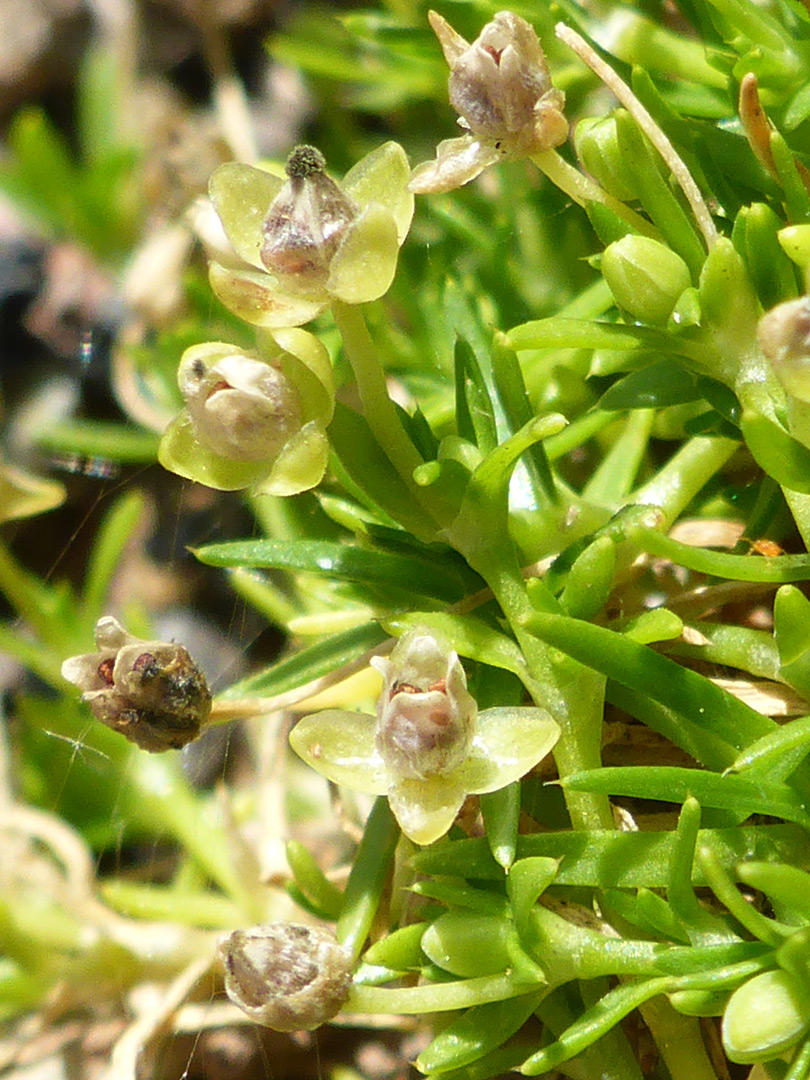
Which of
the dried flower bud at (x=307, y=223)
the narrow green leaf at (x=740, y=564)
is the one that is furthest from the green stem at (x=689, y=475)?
the dried flower bud at (x=307, y=223)

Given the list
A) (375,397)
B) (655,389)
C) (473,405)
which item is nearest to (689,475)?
(655,389)

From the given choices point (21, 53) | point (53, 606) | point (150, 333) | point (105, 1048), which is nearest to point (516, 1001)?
point (105, 1048)

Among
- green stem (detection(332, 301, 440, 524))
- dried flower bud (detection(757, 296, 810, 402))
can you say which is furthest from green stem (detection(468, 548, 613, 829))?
dried flower bud (detection(757, 296, 810, 402))

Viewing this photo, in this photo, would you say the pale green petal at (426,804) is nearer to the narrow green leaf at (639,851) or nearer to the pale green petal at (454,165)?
the narrow green leaf at (639,851)

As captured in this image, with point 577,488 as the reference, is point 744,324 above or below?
above

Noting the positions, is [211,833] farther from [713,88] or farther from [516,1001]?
[713,88]

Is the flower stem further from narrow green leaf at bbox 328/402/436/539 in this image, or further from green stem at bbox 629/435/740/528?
narrow green leaf at bbox 328/402/436/539
